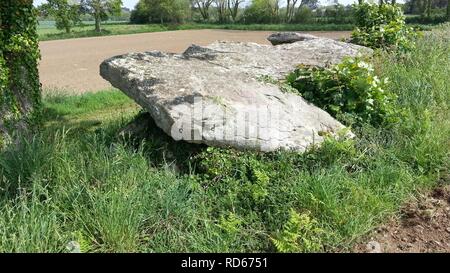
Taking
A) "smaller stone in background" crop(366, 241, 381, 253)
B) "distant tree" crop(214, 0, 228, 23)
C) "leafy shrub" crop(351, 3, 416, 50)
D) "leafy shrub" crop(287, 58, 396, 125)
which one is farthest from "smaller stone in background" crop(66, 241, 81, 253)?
"distant tree" crop(214, 0, 228, 23)

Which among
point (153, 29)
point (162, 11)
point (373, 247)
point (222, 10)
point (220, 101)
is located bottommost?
point (373, 247)

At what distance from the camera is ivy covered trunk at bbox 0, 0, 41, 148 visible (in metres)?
4.33

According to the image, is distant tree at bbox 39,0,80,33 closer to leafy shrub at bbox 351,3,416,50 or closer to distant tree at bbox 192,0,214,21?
leafy shrub at bbox 351,3,416,50

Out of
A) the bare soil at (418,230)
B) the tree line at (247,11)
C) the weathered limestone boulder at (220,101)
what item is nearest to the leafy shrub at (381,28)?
the weathered limestone boulder at (220,101)

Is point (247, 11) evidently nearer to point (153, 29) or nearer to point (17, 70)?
point (153, 29)

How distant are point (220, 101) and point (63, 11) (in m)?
3.54

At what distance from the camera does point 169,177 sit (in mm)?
3535

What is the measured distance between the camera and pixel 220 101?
4.13 meters

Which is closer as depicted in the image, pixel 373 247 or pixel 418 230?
pixel 373 247

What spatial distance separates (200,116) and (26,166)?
176 cm

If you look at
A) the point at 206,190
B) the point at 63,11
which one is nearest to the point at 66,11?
the point at 63,11

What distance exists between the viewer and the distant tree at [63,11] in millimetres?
5676

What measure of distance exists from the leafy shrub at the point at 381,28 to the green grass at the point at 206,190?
3.37 metres
